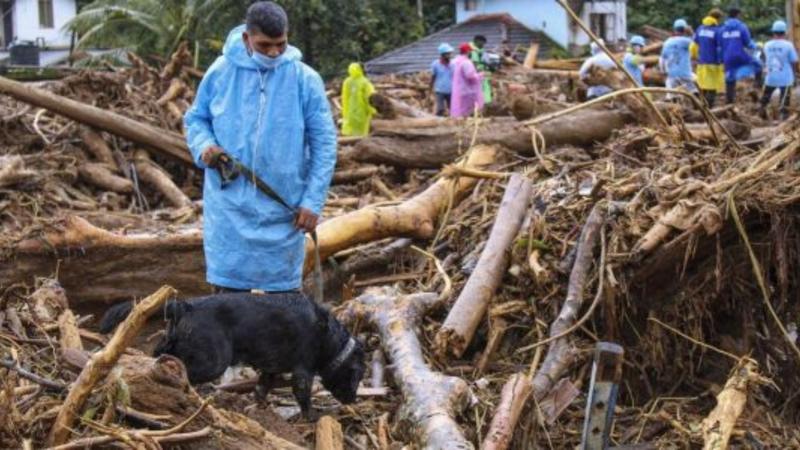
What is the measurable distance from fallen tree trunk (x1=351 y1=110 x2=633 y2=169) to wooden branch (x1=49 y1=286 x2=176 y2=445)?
6.09m

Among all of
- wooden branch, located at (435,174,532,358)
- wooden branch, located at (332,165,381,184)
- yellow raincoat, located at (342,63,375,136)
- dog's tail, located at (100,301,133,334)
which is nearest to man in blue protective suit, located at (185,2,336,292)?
wooden branch, located at (435,174,532,358)

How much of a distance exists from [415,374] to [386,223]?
2.61 meters

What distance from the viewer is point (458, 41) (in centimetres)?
3778

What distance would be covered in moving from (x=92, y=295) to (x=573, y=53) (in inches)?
1309

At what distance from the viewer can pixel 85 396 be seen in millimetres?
4199

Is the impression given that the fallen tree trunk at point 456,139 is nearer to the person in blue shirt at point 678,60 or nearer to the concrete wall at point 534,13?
the person in blue shirt at point 678,60

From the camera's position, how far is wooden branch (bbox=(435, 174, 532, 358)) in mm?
6012

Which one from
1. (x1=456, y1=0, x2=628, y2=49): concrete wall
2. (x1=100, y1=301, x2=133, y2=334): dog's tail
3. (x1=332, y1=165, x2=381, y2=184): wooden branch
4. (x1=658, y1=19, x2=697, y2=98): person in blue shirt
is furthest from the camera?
(x1=456, y1=0, x2=628, y2=49): concrete wall

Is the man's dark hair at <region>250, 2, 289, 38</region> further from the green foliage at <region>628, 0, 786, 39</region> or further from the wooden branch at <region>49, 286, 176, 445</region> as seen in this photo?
the green foliage at <region>628, 0, 786, 39</region>

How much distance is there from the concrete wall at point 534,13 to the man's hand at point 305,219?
3609 centimetres

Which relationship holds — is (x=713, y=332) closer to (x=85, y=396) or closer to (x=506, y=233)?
(x=506, y=233)

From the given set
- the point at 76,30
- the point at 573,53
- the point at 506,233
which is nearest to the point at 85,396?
the point at 506,233

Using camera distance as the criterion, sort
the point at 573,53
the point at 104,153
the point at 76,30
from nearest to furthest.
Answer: the point at 104,153
the point at 76,30
the point at 573,53

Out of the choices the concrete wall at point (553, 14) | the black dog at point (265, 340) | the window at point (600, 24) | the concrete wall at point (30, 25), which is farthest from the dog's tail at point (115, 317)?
the concrete wall at point (30, 25)
